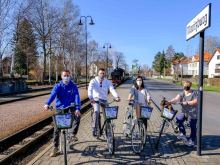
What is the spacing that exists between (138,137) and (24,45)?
166 ft

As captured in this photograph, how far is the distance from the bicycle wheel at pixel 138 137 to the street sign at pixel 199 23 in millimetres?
2389

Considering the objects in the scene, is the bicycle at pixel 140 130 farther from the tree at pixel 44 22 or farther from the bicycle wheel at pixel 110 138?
the tree at pixel 44 22

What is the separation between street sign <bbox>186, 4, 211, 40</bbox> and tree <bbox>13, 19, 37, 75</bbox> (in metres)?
38.5

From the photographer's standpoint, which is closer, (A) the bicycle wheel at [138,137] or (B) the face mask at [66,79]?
(B) the face mask at [66,79]

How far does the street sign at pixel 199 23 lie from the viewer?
7.43m

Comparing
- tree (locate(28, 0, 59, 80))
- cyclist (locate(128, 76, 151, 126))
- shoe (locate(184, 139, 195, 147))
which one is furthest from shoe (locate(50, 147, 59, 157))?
tree (locate(28, 0, 59, 80))

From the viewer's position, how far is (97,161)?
7379 millimetres

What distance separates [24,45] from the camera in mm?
56844

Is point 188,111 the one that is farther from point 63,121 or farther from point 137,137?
point 63,121

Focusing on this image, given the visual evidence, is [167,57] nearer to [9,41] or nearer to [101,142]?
[9,41]

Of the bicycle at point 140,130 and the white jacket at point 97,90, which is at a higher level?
the white jacket at point 97,90

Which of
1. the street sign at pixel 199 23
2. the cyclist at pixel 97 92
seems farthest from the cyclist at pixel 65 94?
the street sign at pixel 199 23

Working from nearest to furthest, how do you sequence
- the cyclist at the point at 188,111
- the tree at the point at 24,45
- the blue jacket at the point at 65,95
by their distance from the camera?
the blue jacket at the point at 65,95, the cyclist at the point at 188,111, the tree at the point at 24,45

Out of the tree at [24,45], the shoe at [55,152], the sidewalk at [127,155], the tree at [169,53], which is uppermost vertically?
the tree at [169,53]
